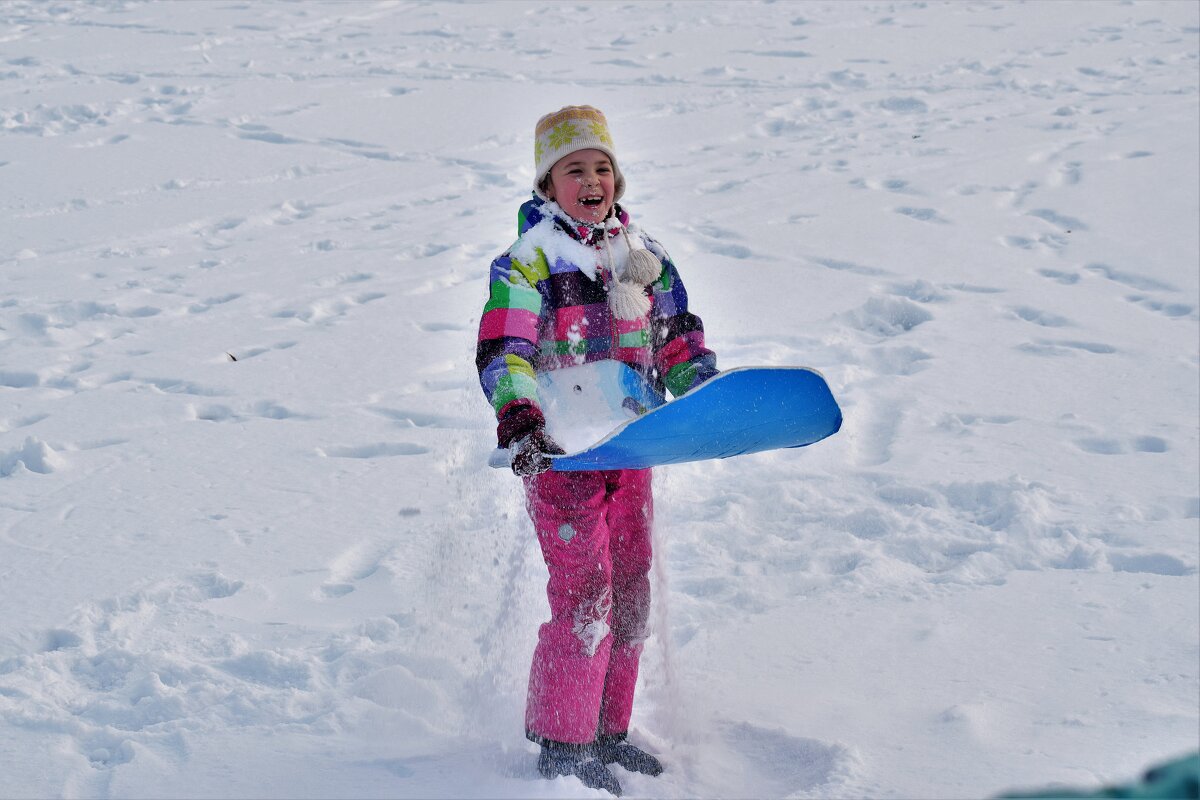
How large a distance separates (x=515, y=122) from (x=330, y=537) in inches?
257

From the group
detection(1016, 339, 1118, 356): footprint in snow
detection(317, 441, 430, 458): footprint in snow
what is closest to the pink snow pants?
detection(317, 441, 430, 458): footprint in snow

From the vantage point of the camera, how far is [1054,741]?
2439 mm

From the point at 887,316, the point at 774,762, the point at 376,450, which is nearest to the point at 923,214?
the point at 887,316

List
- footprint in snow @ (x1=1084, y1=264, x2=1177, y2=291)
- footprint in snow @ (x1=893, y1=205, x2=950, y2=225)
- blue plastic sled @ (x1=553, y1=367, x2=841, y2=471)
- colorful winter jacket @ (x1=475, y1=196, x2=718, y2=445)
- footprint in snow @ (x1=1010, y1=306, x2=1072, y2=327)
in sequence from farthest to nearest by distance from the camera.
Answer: footprint in snow @ (x1=893, y1=205, x2=950, y2=225) < footprint in snow @ (x1=1084, y1=264, x2=1177, y2=291) < footprint in snow @ (x1=1010, y1=306, x2=1072, y2=327) < colorful winter jacket @ (x1=475, y1=196, x2=718, y2=445) < blue plastic sled @ (x1=553, y1=367, x2=841, y2=471)

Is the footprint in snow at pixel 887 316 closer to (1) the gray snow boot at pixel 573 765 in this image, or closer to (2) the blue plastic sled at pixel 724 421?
(2) the blue plastic sled at pixel 724 421

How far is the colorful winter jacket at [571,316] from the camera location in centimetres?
236

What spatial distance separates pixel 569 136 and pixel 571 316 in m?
0.40

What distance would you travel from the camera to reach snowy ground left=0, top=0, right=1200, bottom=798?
2609 millimetres

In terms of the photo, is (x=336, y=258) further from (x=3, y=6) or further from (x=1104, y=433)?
(x=3, y=6)

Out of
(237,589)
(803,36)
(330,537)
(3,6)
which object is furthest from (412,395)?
(3,6)

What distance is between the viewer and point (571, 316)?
8.13 feet

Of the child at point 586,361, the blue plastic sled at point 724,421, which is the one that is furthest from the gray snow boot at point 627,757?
the blue plastic sled at point 724,421

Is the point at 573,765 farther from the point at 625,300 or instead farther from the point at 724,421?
the point at 625,300

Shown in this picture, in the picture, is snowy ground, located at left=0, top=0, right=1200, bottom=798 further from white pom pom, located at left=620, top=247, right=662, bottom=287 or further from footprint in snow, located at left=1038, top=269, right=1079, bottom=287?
white pom pom, located at left=620, top=247, right=662, bottom=287
